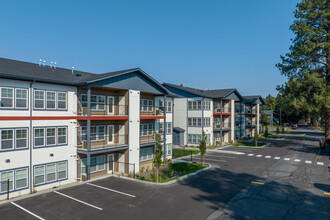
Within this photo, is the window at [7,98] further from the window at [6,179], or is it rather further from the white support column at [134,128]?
the white support column at [134,128]

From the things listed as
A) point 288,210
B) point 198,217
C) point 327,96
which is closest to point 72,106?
point 198,217

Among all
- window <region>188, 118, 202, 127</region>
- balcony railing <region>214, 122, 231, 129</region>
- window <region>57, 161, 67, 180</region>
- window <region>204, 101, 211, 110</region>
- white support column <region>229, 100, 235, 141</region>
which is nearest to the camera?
window <region>57, 161, 67, 180</region>

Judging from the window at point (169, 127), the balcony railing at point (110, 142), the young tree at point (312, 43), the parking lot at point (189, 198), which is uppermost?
the young tree at point (312, 43)

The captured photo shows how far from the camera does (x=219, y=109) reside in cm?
4397

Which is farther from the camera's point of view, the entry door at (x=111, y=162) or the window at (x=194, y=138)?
the window at (x=194, y=138)

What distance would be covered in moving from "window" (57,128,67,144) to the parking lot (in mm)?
4132

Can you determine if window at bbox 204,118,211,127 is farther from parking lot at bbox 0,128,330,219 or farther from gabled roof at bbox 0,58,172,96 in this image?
gabled roof at bbox 0,58,172,96

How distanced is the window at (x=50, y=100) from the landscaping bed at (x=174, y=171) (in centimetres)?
988

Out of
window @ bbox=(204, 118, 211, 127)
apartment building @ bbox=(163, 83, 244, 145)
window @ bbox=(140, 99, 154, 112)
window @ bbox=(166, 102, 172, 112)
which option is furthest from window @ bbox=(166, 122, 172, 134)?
window @ bbox=(204, 118, 211, 127)

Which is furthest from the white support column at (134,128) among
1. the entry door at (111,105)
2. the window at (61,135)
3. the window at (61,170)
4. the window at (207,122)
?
the window at (207,122)

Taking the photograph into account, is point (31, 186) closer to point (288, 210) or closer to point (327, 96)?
point (288, 210)

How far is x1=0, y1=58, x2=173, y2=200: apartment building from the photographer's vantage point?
1648 cm

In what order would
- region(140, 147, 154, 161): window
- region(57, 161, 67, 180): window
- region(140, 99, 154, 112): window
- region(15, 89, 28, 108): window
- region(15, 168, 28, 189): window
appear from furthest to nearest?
region(140, 99, 154, 112): window, region(140, 147, 154, 161): window, region(57, 161, 67, 180): window, region(15, 89, 28, 108): window, region(15, 168, 28, 189): window

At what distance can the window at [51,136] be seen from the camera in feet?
60.8
